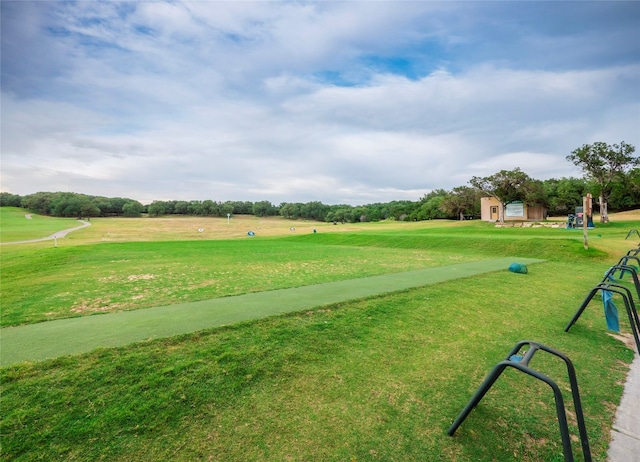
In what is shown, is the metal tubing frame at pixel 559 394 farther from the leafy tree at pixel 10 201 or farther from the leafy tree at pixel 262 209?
the leafy tree at pixel 10 201

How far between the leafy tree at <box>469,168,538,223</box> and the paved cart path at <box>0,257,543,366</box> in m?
44.1

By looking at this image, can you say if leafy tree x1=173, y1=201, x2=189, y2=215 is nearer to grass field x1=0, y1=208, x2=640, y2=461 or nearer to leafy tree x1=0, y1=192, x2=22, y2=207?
leafy tree x1=0, y1=192, x2=22, y2=207

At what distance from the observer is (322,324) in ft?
20.0

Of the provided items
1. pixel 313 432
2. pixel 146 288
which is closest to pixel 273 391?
pixel 313 432

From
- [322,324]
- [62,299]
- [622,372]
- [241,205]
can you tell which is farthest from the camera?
[241,205]

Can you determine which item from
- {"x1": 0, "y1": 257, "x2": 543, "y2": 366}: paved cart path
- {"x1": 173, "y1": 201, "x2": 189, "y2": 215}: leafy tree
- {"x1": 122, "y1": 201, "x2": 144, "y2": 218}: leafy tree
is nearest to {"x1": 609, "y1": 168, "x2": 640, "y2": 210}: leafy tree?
{"x1": 0, "y1": 257, "x2": 543, "y2": 366}: paved cart path

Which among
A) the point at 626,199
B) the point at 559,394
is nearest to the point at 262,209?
the point at 626,199

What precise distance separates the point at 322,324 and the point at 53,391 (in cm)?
413

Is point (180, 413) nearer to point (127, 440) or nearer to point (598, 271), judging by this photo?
point (127, 440)

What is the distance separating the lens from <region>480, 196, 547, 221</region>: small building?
49594 mm

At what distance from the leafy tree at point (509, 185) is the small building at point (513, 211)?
2.04 meters

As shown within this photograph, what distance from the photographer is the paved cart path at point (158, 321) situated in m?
4.96

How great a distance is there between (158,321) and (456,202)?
7219cm

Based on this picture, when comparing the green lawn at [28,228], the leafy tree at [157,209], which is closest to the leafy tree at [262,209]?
the leafy tree at [157,209]
